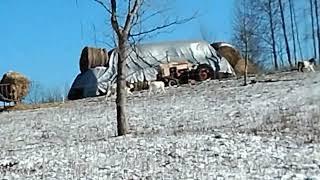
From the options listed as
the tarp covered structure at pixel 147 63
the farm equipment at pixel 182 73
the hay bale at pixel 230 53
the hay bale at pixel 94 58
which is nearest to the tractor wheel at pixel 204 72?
the farm equipment at pixel 182 73

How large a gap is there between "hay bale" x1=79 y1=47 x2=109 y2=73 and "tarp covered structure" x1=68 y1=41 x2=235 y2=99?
0.69 meters

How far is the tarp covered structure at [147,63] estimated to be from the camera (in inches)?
1404

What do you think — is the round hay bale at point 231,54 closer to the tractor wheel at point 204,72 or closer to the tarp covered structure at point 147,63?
the tarp covered structure at point 147,63

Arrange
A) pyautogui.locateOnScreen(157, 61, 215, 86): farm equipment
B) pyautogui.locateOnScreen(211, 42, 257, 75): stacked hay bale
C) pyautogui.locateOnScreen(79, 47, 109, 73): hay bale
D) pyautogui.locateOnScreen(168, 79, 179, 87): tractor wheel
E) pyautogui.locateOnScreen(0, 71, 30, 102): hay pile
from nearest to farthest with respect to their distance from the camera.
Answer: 1. pyautogui.locateOnScreen(0, 71, 30, 102): hay pile
2. pyautogui.locateOnScreen(168, 79, 179, 87): tractor wheel
3. pyautogui.locateOnScreen(157, 61, 215, 86): farm equipment
4. pyautogui.locateOnScreen(79, 47, 109, 73): hay bale
5. pyautogui.locateOnScreen(211, 42, 257, 75): stacked hay bale

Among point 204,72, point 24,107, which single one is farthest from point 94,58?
point 24,107

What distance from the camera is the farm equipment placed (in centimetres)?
3516

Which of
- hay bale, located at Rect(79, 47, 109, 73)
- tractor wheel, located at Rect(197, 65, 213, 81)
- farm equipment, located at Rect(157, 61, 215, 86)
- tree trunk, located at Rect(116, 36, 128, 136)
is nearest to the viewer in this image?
tree trunk, located at Rect(116, 36, 128, 136)

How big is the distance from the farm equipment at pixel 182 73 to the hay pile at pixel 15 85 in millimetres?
7060

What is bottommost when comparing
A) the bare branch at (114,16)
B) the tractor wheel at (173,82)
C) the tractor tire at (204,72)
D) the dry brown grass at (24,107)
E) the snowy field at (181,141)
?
the snowy field at (181,141)

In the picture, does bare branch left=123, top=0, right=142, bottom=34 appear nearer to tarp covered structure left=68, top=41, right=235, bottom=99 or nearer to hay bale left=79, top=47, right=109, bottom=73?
tarp covered structure left=68, top=41, right=235, bottom=99

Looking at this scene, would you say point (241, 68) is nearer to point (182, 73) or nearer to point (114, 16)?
point (182, 73)

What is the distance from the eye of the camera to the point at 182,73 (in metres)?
36.2

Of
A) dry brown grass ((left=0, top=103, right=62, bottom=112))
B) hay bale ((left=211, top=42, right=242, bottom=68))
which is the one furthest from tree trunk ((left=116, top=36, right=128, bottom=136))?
hay bale ((left=211, top=42, right=242, bottom=68))

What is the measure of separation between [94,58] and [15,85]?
6338mm
